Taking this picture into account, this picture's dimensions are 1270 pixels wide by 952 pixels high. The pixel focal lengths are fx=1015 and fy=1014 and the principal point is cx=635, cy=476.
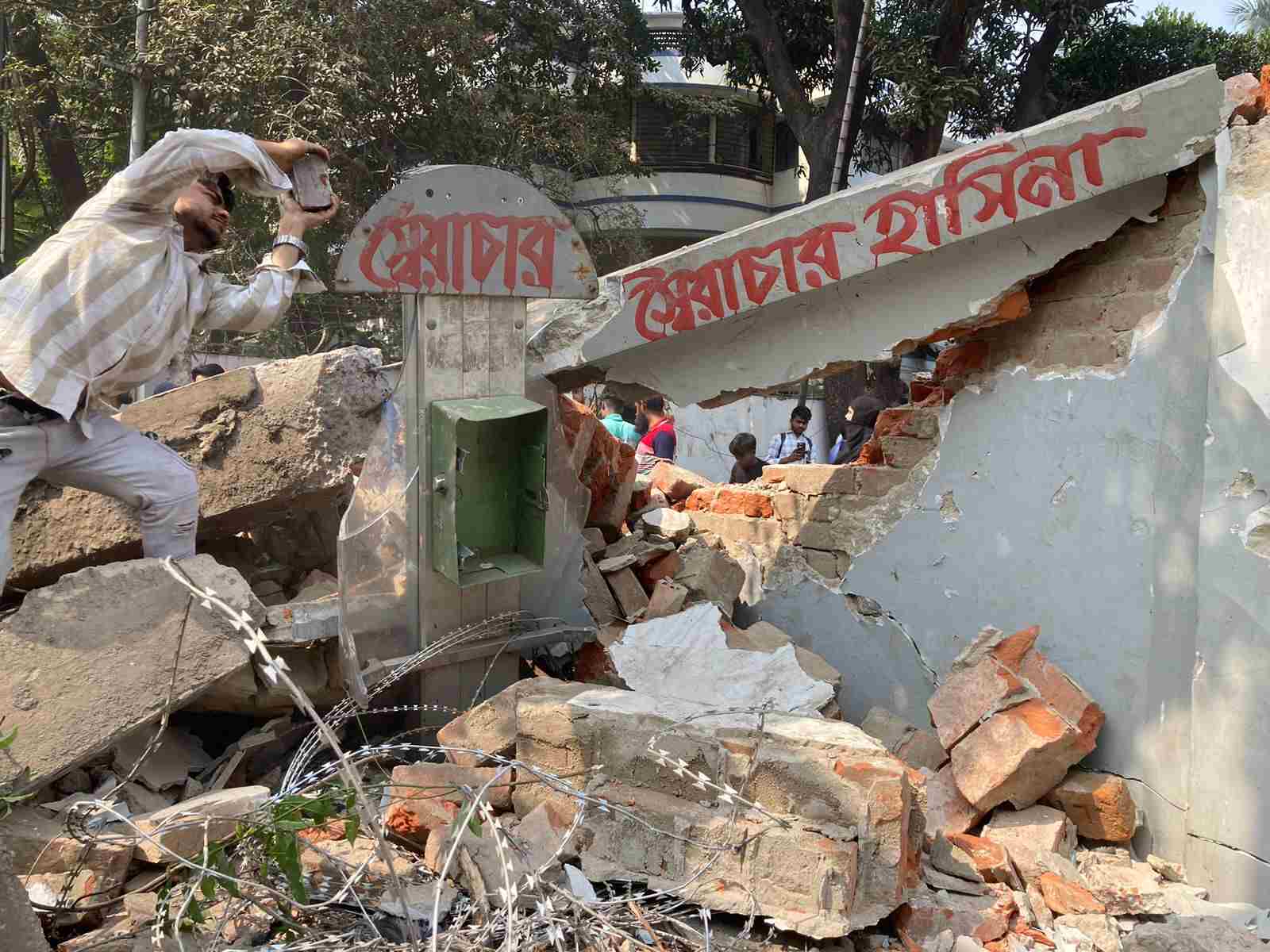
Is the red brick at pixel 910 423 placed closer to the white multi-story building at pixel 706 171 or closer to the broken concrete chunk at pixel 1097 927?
the broken concrete chunk at pixel 1097 927

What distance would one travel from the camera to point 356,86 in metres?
10.0

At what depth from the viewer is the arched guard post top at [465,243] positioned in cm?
397

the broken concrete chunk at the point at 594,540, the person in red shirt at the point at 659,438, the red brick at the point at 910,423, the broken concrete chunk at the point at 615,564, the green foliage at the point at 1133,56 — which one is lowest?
the broken concrete chunk at the point at 615,564

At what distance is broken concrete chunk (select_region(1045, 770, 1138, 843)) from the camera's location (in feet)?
12.7

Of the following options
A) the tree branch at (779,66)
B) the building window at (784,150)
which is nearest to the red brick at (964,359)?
the tree branch at (779,66)

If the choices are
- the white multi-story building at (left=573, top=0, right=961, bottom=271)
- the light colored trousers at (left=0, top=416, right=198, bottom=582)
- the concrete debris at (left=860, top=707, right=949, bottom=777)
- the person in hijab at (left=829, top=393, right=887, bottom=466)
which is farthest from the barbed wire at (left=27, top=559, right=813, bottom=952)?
the white multi-story building at (left=573, top=0, right=961, bottom=271)

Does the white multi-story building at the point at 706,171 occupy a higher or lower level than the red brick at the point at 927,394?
higher

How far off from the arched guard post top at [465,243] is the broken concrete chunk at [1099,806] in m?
2.77

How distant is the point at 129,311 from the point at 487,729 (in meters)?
1.83

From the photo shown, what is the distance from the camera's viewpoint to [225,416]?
156 inches

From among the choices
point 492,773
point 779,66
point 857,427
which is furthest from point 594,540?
point 779,66

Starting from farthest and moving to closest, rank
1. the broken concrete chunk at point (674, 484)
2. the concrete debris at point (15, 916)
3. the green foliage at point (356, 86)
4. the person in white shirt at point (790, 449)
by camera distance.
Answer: the green foliage at point (356, 86)
the person in white shirt at point (790, 449)
the broken concrete chunk at point (674, 484)
the concrete debris at point (15, 916)

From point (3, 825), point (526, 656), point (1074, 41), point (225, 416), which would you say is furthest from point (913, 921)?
point (1074, 41)

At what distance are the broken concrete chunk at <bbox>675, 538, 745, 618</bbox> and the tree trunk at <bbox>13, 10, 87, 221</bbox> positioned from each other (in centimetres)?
1006
